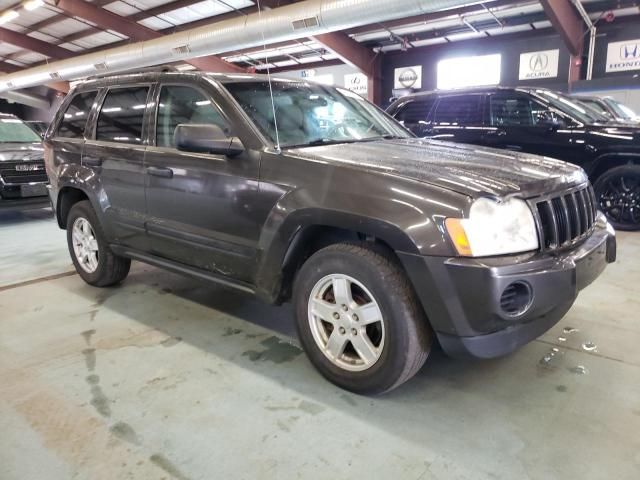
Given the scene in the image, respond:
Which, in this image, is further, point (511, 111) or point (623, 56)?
point (623, 56)

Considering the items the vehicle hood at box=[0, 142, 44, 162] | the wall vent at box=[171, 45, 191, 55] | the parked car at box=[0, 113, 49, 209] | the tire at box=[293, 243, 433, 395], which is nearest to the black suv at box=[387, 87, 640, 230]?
the tire at box=[293, 243, 433, 395]

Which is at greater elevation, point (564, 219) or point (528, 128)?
point (528, 128)

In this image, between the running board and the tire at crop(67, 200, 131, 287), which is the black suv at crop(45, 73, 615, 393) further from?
the tire at crop(67, 200, 131, 287)

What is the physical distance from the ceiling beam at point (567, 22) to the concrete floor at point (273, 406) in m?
8.28

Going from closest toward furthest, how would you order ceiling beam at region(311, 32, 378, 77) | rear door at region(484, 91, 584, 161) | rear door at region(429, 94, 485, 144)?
rear door at region(484, 91, 584, 161), rear door at region(429, 94, 485, 144), ceiling beam at region(311, 32, 378, 77)

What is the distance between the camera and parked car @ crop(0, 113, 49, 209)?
6.45 meters

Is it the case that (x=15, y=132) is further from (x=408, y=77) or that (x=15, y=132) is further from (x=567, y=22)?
(x=567, y=22)

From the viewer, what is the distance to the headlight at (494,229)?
1.84 m

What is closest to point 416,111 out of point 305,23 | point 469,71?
point 305,23

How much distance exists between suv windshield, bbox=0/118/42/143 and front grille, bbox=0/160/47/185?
2.56ft

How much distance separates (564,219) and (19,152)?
23.3 feet

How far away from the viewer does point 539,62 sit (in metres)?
11.6

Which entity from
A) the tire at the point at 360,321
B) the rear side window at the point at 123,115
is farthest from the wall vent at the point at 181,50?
the tire at the point at 360,321

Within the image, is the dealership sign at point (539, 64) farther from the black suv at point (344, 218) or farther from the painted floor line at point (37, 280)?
the painted floor line at point (37, 280)
